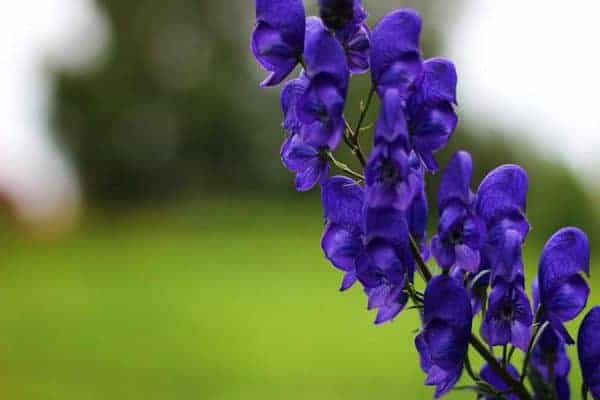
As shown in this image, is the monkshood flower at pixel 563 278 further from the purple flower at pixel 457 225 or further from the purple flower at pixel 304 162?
the purple flower at pixel 304 162

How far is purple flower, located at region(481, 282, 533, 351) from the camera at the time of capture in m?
0.87

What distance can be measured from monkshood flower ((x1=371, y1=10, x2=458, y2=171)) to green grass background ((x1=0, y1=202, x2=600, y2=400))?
2882mm

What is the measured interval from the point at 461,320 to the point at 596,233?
10.6 m

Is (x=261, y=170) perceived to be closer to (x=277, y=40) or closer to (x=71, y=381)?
(x=71, y=381)

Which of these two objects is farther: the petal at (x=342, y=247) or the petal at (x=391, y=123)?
the petal at (x=342, y=247)

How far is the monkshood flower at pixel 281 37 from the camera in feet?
3.09

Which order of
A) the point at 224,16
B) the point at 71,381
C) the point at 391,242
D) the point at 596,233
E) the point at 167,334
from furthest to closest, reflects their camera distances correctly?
1. the point at 224,16
2. the point at 596,233
3. the point at 167,334
4. the point at 71,381
5. the point at 391,242

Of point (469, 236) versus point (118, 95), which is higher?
point (118, 95)

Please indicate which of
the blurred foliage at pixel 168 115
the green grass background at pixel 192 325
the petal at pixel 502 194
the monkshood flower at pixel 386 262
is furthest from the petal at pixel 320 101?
the blurred foliage at pixel 168 115

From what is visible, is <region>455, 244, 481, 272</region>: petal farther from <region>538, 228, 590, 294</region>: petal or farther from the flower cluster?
<region>538, 228, 590, 294</region>: petal

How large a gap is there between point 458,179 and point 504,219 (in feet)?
0.29

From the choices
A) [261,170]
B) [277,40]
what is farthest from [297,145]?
[261,170]

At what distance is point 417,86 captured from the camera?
913 mm

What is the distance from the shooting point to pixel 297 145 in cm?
95
